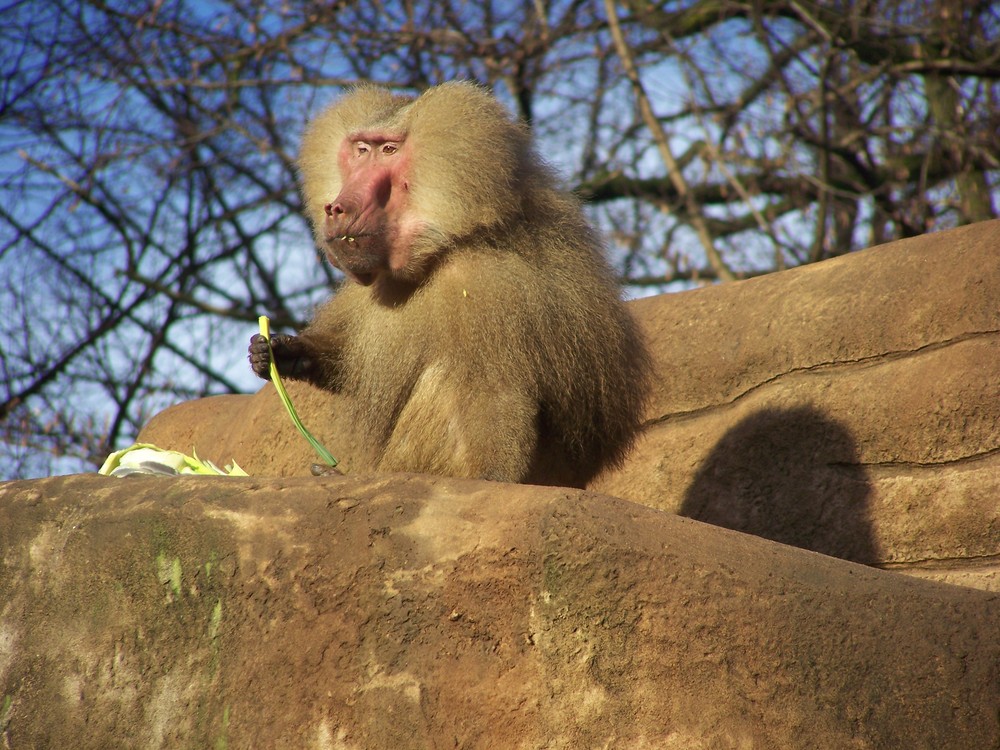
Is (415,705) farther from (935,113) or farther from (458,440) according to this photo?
(935,113)

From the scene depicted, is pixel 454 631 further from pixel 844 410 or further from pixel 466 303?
pixel 844 410

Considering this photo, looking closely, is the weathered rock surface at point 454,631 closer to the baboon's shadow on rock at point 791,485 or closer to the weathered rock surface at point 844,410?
the weathered rock surface at point 844,410

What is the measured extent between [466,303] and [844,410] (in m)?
1.93

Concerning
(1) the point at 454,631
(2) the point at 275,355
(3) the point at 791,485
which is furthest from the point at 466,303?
(3) the point at 791,485

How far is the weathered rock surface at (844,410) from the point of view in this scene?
4113 mm

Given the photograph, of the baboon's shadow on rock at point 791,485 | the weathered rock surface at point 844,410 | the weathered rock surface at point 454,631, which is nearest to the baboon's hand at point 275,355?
the weathered rock surface at point 844,410

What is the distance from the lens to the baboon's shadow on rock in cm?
439

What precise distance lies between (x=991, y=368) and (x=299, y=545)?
9.14 ft

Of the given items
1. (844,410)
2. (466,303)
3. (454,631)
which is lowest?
(454,631)

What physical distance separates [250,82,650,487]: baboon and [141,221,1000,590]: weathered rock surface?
414mm

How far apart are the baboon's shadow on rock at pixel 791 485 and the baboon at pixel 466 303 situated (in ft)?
3.48

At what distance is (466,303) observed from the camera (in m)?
3.26

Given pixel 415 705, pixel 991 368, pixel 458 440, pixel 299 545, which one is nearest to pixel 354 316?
pixel 458 440

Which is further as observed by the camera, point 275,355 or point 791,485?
point 791,485
